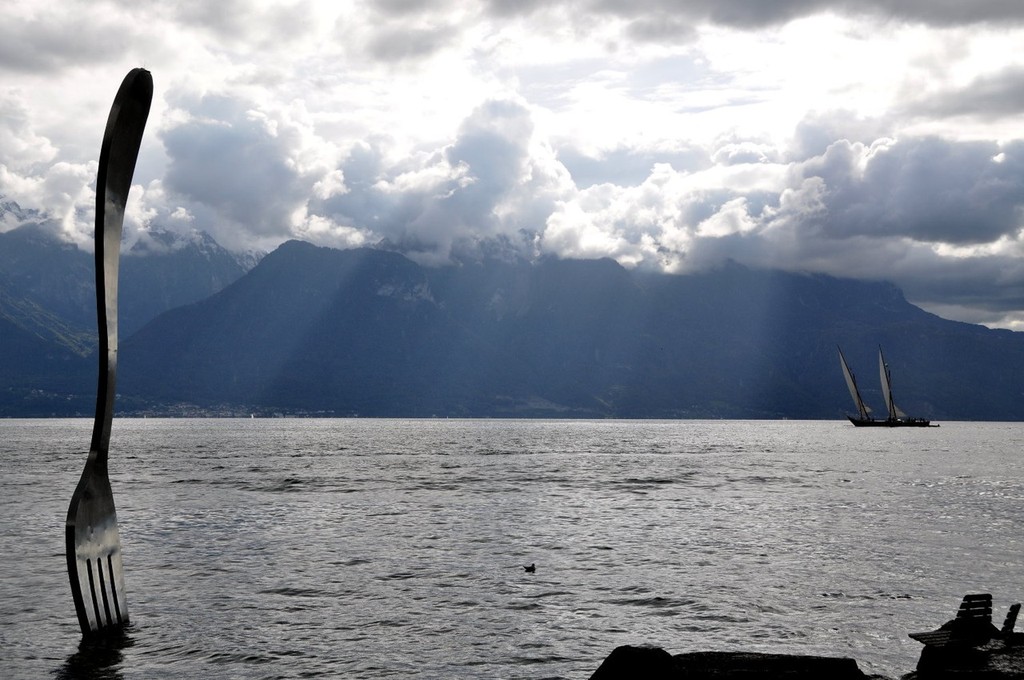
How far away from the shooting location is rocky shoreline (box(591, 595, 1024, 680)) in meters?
20.7

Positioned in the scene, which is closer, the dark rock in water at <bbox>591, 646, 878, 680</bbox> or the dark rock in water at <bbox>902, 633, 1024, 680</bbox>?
the dark rock in water at <bbox>591, 646, 878, 680</bbox>

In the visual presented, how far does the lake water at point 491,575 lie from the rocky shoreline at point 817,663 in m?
3.60

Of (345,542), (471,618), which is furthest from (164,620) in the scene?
(345,542)

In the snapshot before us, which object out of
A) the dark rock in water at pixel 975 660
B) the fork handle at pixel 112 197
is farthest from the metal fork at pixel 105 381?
the dark rock in water at pixel 975 660

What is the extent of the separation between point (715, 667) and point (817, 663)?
2.33 metres

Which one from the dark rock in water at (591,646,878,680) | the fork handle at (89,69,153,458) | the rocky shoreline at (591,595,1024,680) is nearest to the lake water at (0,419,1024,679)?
the rocky shoreline at (591,595,1024,680)

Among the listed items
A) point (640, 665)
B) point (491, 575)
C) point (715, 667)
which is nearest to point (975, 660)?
point (715, 667)

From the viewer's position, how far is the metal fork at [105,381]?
75.3 ft

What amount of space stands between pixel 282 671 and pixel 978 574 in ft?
106

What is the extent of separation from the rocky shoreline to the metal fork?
13908 millimetres

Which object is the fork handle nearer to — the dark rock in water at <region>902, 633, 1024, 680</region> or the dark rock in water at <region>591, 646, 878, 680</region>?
the dark rock in water at <region>591, 646, 878, 680</region>

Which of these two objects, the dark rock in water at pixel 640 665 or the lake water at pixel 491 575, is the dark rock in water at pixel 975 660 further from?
the dark rock in water at pixel 640 665

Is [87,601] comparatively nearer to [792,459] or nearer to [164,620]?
[164,620]

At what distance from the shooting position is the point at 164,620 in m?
31.6
